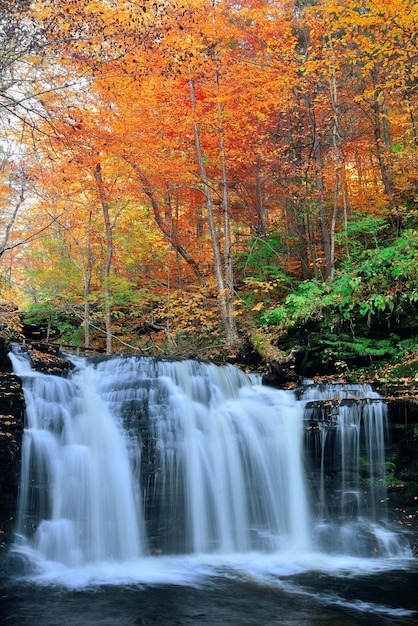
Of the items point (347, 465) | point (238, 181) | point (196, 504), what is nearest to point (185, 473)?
point (196, 504)

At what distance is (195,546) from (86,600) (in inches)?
82.5

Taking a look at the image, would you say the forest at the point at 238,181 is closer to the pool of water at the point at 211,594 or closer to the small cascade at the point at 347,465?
the small cascade at the point at 347,465

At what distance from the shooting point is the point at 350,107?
1339cm

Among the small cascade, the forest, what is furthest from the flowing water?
the forest

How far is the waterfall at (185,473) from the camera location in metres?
6.61

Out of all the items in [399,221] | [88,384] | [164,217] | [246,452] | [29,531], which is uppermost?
[164,217]

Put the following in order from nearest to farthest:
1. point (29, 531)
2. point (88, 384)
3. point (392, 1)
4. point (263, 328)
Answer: point (29, 531)
point (88, 384)
point (392, 1)
point (263, 328)

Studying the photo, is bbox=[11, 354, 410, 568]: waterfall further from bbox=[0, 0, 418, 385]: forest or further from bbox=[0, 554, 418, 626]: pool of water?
bbox=[0, 0, 418, 385]: forest

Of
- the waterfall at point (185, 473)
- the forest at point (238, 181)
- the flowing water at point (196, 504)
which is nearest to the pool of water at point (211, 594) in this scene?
the flowing water at point (196, 504)

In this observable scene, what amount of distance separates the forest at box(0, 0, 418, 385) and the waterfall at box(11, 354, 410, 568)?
72.2 inches

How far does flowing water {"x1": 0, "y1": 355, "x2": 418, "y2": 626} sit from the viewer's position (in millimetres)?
5141

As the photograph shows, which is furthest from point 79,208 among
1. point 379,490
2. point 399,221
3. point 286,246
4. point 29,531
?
point 379,490

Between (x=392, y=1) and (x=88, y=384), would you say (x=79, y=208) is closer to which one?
(x=88, y=384)

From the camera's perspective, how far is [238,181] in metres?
15.0
